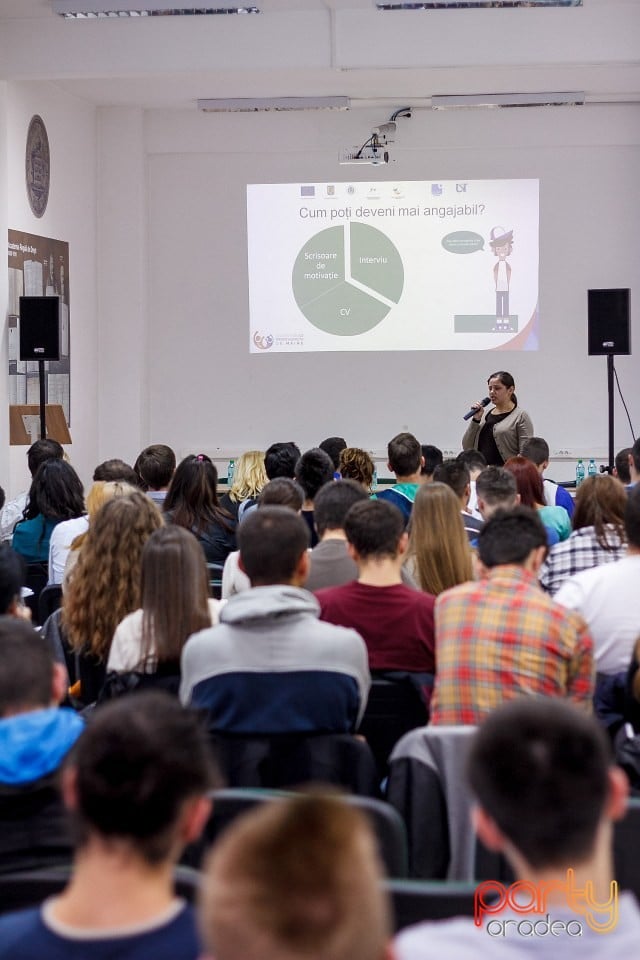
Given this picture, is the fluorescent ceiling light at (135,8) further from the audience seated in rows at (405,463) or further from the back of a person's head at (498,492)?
the back of a person's head at (498,492)

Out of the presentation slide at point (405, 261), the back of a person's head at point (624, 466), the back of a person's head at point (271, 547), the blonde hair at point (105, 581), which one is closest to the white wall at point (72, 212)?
the presentation slide at point (405, 261)

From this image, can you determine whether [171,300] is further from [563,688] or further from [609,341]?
[563,688]

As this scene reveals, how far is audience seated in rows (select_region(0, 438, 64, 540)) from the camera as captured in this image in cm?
551

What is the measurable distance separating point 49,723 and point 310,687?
0.70 m

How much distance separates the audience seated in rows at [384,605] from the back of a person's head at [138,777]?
1.51 meters

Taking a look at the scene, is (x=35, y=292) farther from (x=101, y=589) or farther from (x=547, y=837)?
(x=547, y=837)

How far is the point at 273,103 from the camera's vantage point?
9367 mm

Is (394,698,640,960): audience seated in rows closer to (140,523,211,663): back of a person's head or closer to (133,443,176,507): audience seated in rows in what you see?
(140,523,211,663): back of a person's head

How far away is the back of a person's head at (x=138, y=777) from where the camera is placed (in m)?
1.20

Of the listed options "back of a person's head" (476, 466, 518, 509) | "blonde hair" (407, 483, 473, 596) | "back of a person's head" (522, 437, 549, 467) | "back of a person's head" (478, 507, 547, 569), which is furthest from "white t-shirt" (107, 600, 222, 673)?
"back of a person's head" (522, 437, 549, 467)

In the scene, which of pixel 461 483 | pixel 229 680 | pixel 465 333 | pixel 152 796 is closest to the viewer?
pixel 152 796

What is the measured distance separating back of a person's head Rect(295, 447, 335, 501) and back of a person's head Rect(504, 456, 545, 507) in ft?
2.80

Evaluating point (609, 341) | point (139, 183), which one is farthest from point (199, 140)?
point (609, 341)

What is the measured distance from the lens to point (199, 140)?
Answer: 33.4ft
